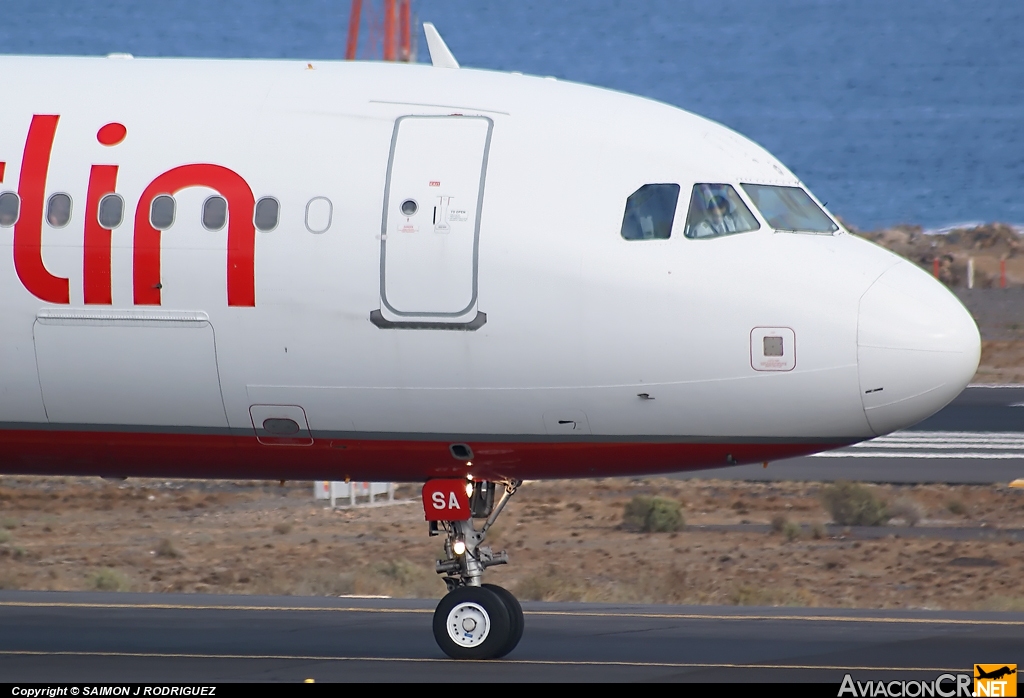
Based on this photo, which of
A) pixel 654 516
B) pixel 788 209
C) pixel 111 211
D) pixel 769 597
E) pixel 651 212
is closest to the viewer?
pixel 651 212

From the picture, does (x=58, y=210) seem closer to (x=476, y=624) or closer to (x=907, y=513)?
(x=476, y=624)

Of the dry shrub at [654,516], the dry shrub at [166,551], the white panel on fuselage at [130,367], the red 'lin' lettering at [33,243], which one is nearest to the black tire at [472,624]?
the white panel on fuselage at [130,367]

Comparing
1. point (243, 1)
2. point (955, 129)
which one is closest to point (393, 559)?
point (955, 129)

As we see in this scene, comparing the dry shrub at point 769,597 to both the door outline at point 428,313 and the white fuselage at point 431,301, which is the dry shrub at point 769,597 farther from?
the door outline at point 428,313

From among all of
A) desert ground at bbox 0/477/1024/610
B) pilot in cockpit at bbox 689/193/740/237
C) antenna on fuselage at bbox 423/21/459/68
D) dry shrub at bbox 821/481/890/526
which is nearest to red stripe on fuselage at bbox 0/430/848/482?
pilot in cockpit at bbox 689/193/740/237

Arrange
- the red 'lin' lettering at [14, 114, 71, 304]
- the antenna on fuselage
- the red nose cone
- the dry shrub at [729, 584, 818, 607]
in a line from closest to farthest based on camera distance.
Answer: the red 'lin' lettering at [14, 114, 71, 304], the red nose cone, the antenna on fuselage, the dry shrub at [729, 584, 818, 607]

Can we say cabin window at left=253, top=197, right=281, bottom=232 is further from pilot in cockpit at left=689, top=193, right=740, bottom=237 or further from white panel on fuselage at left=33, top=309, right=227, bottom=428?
pilot in cockpit at left=689, top=193, right=740, bottom=237

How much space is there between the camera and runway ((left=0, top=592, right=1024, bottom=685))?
1338cm

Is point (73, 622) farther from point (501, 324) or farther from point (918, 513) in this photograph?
point (918, 513)

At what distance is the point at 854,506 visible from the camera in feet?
88.2

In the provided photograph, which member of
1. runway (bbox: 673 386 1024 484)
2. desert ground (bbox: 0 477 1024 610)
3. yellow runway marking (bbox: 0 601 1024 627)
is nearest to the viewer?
yellow runway marking (bbox: 0 601 1024 627)

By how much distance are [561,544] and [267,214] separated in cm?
1337

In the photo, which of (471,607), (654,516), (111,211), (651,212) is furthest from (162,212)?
(654,516)

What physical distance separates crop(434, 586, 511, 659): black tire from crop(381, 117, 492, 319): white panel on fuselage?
2462 millimetres
